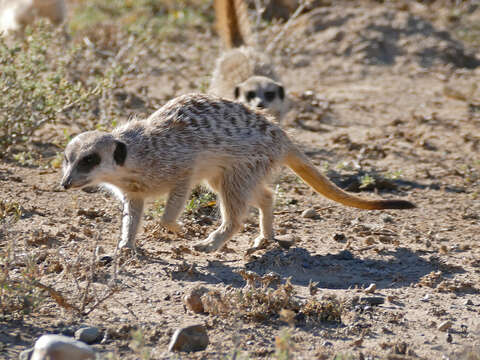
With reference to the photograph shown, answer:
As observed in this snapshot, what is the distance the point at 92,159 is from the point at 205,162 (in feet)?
2.11

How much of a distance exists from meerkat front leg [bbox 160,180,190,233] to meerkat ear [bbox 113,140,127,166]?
1.09 feet

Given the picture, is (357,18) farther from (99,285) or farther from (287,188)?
(99,285)

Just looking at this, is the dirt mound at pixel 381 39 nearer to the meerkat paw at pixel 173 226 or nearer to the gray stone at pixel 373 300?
the meerkat paw at pixel 173 226

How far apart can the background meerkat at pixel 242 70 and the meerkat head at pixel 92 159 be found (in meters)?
2.23

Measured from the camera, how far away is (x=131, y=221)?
11.1 ft

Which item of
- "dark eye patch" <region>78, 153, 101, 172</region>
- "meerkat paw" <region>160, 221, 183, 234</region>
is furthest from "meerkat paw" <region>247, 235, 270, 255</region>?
"dark eye patch" <region>78, 153, 101, 172</region>

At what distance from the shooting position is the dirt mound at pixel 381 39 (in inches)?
300

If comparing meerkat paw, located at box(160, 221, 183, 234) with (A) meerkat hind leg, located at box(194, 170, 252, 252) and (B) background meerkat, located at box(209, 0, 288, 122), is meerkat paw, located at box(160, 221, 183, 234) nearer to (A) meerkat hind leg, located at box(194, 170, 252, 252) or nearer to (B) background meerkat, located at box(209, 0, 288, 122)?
(A) meerkat hind leg, located at box(194, 170, 252, 252)

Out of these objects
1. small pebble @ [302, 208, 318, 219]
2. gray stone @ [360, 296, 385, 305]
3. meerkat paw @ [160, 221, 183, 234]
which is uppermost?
meerkat paw @ [160, 221, 183, 234]

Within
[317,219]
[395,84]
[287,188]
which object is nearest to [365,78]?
[395,84]

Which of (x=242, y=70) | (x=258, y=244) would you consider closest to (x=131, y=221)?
A: (x=258, y=244)

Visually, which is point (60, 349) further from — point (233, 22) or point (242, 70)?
point (233, 22)

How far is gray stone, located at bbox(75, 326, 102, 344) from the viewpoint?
8.07 ft

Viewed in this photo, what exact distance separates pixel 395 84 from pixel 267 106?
2203mm
